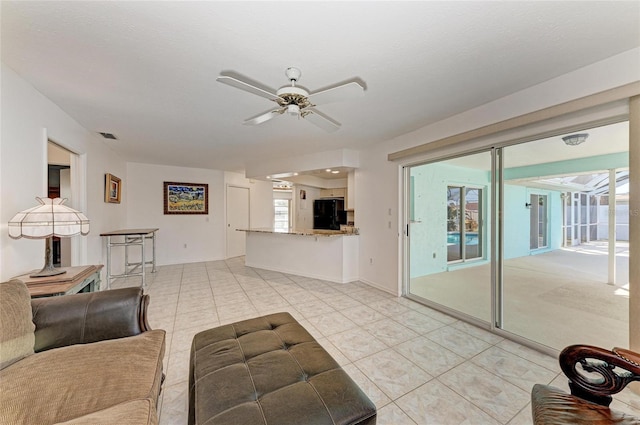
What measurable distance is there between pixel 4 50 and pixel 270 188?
5562 millimetres

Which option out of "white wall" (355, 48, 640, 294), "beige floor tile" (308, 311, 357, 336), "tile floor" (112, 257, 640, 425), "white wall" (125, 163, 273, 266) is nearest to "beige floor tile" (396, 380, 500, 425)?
"tile floor" (112, 257, 640, 425)

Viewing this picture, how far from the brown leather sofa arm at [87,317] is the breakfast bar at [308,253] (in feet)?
9.85

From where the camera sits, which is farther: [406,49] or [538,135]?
Result: [538,135]

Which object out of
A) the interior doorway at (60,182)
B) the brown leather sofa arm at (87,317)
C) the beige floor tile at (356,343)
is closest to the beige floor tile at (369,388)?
the beige floor tile at (356,343)

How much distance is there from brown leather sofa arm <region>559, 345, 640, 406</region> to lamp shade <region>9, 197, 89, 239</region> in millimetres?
3154

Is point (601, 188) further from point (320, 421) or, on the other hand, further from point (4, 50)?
point (4, 50)

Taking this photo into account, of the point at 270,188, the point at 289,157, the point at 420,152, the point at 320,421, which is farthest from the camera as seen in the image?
the point at 270,188

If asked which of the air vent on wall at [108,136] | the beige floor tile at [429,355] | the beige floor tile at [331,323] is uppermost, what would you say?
the air vent on wall at [108,136]

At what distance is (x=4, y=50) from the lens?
158cm

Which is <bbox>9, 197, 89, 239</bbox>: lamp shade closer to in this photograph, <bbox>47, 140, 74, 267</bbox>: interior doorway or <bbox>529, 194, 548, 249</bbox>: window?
<bbox>47, 140, 74, 267</bbox>: interior doorway

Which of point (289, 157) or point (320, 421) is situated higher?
point (289, 157)

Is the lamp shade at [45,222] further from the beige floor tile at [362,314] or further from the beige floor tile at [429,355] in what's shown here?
the beige floor tile at [429,355]

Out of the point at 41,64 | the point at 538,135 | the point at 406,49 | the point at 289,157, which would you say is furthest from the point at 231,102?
the point at 538,135

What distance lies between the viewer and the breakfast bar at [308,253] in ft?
14.1
